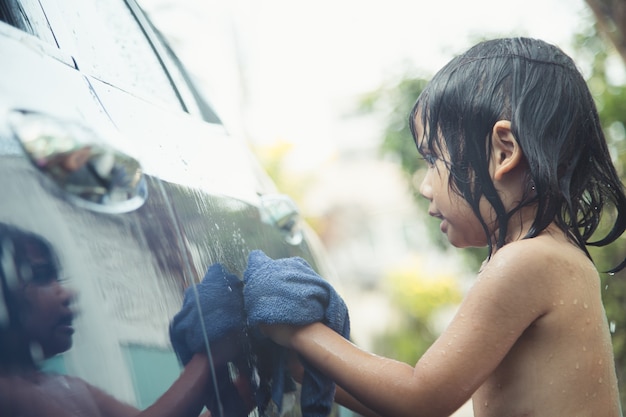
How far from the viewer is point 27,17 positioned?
1070 millimetres

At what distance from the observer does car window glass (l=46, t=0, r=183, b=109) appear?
1203mm

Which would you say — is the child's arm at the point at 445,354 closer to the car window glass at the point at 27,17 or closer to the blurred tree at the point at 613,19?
the car window glass at the point at 27,17

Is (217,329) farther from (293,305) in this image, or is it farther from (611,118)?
(611,118)

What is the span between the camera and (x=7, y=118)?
2.65ft

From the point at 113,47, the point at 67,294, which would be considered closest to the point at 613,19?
the point at 113,47

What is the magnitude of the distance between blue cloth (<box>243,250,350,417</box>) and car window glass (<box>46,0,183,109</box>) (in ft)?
1.32

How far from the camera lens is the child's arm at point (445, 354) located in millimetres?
1269

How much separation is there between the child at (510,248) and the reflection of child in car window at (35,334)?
1.62 ft

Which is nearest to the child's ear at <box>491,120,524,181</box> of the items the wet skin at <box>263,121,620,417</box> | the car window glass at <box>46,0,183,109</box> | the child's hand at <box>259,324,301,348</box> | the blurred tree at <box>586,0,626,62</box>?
the wet skin at <box>263,121,620,417</box>

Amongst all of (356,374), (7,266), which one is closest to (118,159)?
(7,266)

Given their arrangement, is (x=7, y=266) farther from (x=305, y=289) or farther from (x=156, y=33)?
(x=156, y=33)

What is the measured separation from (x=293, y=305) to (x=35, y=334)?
541 mm

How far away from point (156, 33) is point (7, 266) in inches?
53.8

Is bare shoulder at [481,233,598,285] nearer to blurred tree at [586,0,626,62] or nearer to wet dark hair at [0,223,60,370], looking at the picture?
wet dark hair at [0,223,60,370]
